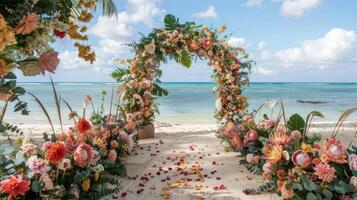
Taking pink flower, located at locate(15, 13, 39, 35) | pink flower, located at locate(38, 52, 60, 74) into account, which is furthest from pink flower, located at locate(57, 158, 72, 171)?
pink flower, located at locate(15, 13, 39, 35)

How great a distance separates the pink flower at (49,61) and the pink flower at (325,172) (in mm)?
2232

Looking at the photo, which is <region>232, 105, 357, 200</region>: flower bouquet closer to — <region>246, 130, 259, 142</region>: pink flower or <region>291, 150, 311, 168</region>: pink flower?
<region>291, 150, 311, 168</region>: pink flower

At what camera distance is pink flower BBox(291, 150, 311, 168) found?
9.80ft

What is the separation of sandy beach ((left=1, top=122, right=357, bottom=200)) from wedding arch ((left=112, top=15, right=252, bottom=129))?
87 cm

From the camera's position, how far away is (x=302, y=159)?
299 cm

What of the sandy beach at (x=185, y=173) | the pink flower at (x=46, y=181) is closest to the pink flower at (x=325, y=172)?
the sandy beach at (x=185, y=173)

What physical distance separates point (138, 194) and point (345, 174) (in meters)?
2.05

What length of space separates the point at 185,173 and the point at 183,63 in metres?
3.31

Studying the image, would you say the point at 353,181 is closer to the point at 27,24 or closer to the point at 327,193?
the point at 327,193

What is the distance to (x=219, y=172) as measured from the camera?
474cm

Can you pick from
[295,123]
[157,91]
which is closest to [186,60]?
[157,91]

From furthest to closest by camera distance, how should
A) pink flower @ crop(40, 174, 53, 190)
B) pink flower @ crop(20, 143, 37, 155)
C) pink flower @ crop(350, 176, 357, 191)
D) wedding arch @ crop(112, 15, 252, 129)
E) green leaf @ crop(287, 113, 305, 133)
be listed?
wedding arch @ crop(112, 15, 252, 129)
green leaf @ crop(287, 113, 305, 133)
pink flower @ crop(350, 176, 357, 191)
pink flower @ crop(20, 143, 37, 155)
pink flower @ crop(40, 174, 53, 190)

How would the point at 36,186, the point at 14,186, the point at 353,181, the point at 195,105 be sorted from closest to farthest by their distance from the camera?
1. the point at 14,186
2. the point at 36,186
3. the point at 353,181
4. the point at 195,105

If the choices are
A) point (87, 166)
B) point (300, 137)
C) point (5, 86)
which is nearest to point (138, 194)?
point (87, 166)
